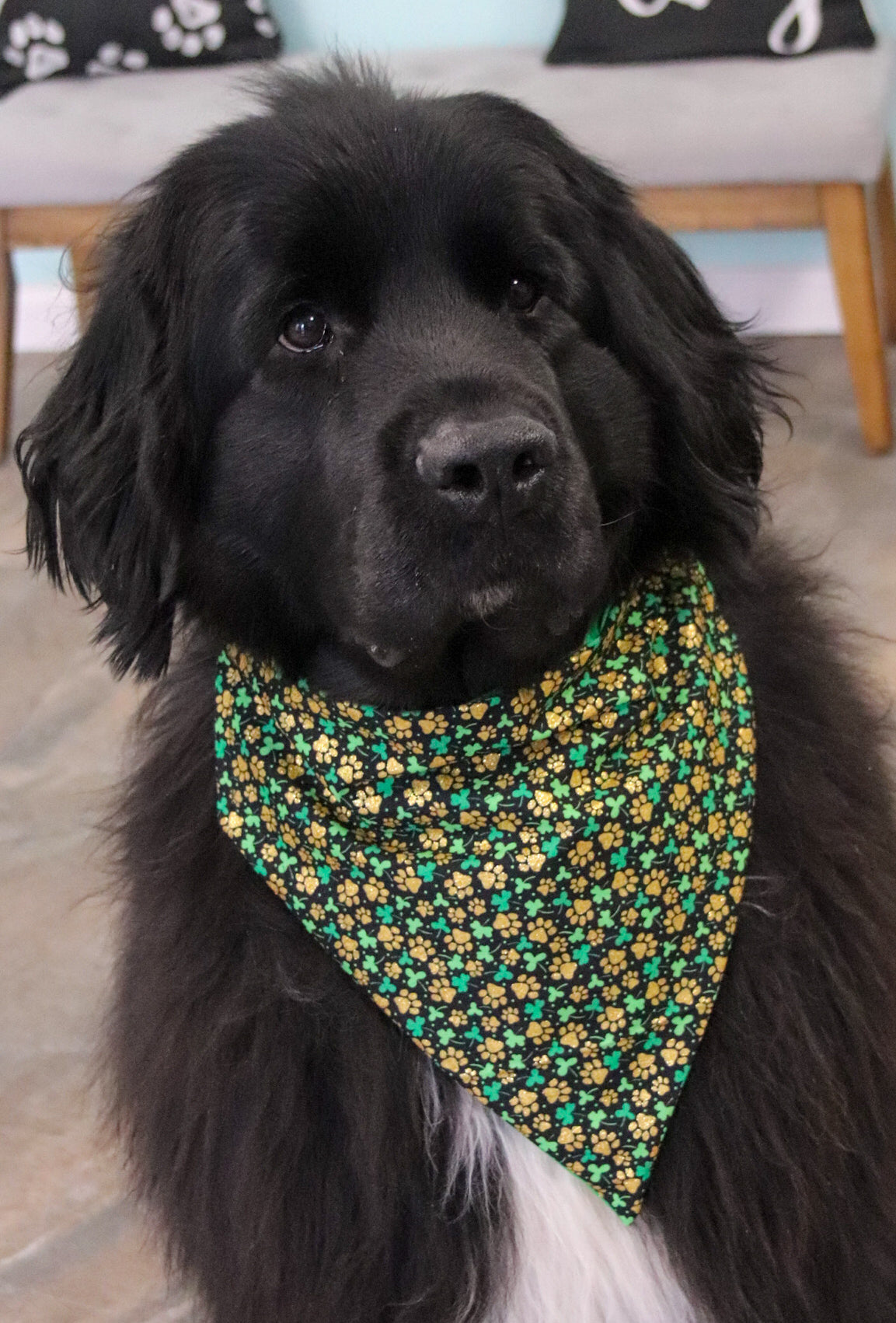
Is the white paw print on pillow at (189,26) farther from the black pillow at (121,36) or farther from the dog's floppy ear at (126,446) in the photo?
the dog's floppy ear at (126,446)

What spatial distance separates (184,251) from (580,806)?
635 mm

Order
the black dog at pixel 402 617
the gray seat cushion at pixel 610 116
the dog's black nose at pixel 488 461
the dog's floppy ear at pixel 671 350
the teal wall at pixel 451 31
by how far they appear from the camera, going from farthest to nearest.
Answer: the teal wall at pixel 451 31, the gray seat cushion at pixel 610 116, the dog's floppy ear at pixel 671 350, the black dog at pixel 402 617, the dog's black nose at pixel 488 461

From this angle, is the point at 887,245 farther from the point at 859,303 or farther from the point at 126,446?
the point at 126,446

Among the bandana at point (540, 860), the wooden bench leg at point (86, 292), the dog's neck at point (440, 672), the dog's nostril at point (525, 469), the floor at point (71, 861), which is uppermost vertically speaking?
the dog's nostril at point (525, 469)

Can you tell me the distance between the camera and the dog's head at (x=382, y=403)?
1.14 meters

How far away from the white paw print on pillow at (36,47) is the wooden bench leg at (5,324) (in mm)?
415

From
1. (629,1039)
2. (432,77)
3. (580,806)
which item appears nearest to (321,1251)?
(629,1039)

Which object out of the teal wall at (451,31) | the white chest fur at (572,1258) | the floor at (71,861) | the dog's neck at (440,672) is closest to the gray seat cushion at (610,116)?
the teal wall at (451,31)

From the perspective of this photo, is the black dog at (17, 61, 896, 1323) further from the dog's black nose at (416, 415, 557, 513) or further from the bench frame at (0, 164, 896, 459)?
the bench frame at (0, 164, 896, 459)

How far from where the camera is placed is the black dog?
1201 millimetres

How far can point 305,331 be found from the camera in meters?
1.24

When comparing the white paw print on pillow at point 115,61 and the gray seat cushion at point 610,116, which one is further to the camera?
the white paw print on pillow at point 115,61

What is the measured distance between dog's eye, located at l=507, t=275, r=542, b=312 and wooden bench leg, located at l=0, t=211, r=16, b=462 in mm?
2600

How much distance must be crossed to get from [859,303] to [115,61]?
78.2 inches
